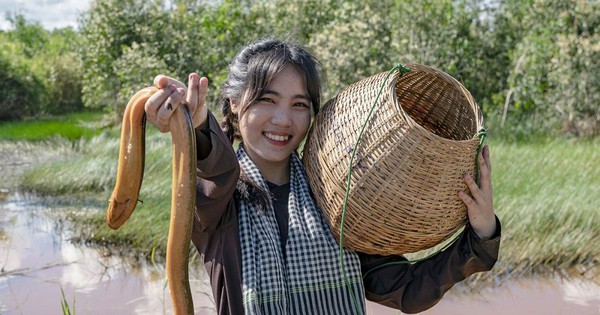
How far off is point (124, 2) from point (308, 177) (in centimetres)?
1177

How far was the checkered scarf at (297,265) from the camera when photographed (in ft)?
5.28

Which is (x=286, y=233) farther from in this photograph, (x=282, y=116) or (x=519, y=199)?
(x=519, y=199)

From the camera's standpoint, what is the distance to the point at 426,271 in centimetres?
173

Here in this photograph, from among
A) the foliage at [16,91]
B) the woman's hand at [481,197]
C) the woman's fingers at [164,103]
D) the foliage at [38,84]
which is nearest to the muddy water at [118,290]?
the woman's hand at [481,197]

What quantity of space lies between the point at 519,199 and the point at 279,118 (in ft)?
12.3

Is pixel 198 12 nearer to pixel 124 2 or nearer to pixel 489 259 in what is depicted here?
pixel 124 2

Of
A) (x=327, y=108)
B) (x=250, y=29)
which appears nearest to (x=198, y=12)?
(x=250, y=29)

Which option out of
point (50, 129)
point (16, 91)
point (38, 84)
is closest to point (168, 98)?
point (50, 129)

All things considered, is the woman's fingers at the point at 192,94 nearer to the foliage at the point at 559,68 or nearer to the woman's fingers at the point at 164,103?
the woman's fingers at the point at 164,103

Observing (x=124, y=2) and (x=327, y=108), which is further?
(x=124, y=2)

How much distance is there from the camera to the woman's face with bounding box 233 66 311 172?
1.69 metres

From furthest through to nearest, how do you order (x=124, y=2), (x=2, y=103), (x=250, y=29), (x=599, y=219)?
(x=2, y=103), (x=124, y=2), (x=250, y=29), (x=599, y=219)

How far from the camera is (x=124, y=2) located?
1270 cm

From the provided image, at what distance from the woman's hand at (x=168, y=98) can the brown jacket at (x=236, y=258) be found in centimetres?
9
